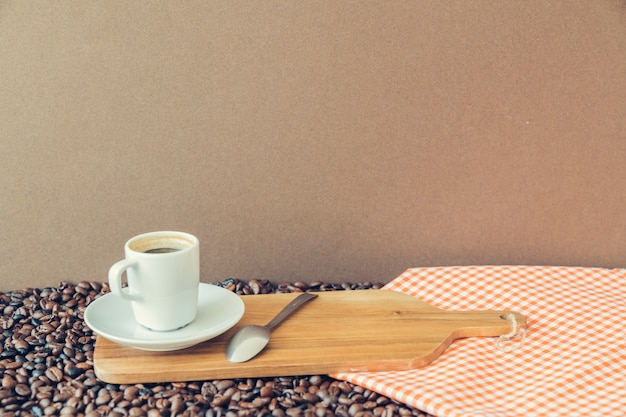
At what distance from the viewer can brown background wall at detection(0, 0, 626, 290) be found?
1345 mm

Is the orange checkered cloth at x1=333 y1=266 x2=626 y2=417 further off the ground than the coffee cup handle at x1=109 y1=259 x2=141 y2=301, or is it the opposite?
the coffee cup handle at x1=109 y1=259 x2=141 y2=301

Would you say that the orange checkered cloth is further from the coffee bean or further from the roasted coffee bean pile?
the coffee bean

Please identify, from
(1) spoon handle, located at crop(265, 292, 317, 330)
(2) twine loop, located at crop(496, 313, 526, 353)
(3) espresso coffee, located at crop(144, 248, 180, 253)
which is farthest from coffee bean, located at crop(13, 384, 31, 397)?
(2) twine loop, located at crop(496, 313, 526, 353)

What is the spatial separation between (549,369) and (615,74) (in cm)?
70

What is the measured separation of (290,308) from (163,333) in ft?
0.84

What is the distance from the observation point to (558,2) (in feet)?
4.52

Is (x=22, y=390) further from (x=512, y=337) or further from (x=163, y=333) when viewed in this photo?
(x=512, y=337)

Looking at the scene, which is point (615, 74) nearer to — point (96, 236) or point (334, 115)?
point (334, 115)

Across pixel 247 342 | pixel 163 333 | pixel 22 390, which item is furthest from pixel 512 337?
pixel 22 390

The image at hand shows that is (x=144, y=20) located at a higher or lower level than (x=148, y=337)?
higher

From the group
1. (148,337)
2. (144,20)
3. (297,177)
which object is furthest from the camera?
(297,177)

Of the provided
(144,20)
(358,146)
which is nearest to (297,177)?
(358,146)

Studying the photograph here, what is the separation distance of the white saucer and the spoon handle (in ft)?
0.20

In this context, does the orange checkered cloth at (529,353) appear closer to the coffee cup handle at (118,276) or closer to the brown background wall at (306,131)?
the brown background wall at (306,131)
